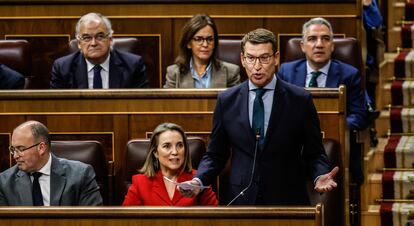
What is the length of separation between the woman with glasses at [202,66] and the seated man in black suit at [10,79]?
53 centimetres

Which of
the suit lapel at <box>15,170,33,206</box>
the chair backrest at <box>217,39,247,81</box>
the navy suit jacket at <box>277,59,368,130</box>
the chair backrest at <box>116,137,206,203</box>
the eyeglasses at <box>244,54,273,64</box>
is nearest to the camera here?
the eyeglasses at <box>244,54,273,64</box>

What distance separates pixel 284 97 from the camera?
3.46 metres

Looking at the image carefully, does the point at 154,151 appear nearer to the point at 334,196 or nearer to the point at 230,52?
the point at 334,196

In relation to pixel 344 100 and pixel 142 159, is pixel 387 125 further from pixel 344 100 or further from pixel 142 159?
pixel 142 159

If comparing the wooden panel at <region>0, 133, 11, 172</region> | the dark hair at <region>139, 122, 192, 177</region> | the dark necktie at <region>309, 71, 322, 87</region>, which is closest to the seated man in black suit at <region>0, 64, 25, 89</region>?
the wooden panel at <region>0, 133, 11, 172</region>

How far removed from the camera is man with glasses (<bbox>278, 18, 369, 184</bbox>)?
4.33 m

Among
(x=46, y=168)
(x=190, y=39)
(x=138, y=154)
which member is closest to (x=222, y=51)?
(x=190, y=39)

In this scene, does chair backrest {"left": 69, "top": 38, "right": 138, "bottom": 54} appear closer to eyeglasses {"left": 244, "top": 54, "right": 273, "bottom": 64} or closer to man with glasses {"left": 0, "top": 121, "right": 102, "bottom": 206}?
man with glasses {"left": 0, "top": 121, "right": 102, "bottom": 206}

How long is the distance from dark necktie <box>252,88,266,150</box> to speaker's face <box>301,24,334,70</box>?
3.03 ft

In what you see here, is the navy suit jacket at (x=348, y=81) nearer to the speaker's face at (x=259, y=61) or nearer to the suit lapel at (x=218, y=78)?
the suit lapel at (x=218, y=78)

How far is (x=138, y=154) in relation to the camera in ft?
12.6

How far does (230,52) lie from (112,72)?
0.48m

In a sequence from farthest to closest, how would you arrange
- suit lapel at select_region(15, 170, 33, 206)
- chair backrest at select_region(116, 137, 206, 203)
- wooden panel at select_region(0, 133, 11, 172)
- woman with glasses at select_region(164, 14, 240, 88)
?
woman with glasses at select_region(164, 14, 240, 88), wooden panel at select_region(0, 133, 11, 172), chair backrest at select_region(116, 137, 206, 203), suit lapel at select_region(15, 170, 33, 206)

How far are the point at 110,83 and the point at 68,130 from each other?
437 millimetres
